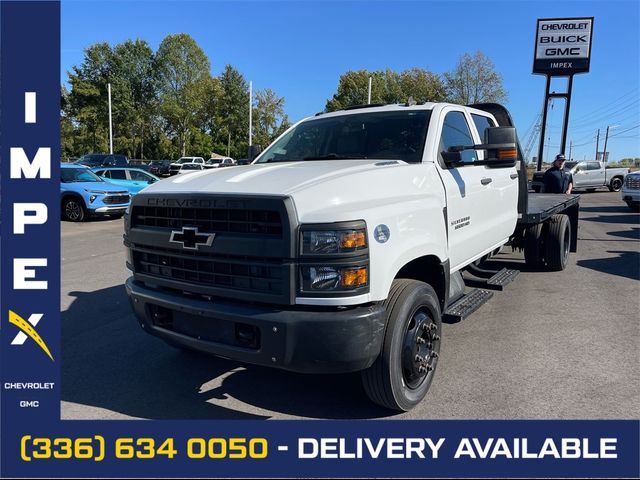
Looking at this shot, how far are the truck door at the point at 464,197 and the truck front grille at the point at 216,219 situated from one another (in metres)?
1.71

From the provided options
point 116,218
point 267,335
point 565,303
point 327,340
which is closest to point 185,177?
point 267,335

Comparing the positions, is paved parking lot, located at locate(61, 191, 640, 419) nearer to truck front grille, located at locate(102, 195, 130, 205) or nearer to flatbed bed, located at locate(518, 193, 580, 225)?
flatbed bed, located at locate(518, 193, 580, 225)

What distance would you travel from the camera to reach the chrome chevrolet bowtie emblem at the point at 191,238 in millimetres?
3014

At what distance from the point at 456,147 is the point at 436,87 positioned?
46183mm

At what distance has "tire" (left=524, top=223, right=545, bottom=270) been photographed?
7.45 m

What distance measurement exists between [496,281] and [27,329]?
4.53 meters

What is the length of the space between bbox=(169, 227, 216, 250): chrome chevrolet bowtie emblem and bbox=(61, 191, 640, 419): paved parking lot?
1.21 meters

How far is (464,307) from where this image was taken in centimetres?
430

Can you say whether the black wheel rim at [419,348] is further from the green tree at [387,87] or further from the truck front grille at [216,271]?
the green tree at [387,87]

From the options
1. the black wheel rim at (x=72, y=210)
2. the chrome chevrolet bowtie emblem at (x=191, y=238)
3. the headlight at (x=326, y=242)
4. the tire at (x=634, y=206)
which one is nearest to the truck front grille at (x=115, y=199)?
the black wheel rim at (x=72, y=210)

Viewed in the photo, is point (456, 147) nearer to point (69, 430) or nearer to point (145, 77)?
point (69, 430)

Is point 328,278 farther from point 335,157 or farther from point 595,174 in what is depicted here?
point 595,174

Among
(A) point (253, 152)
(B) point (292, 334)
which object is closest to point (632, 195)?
(A) point (253, 152)

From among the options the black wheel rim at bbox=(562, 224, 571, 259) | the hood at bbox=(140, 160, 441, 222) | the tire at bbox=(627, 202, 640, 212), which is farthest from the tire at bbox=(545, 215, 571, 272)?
the tire at bbox=(627, 202, 640, 212)
